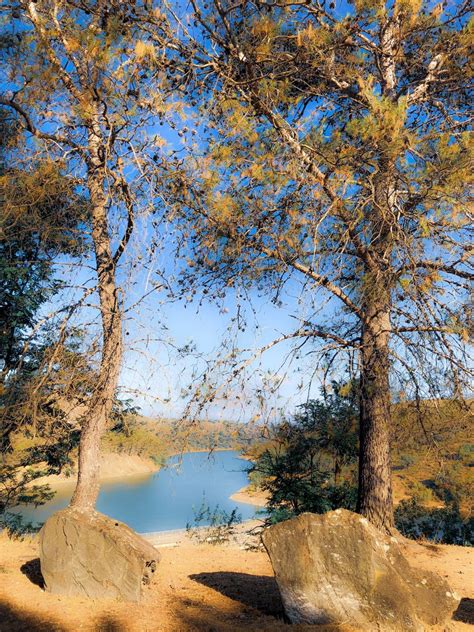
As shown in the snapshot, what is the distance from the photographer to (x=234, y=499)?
1102 inches

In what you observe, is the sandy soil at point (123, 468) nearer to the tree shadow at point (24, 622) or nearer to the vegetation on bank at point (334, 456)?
the vegetation on bank at point (334, 456)

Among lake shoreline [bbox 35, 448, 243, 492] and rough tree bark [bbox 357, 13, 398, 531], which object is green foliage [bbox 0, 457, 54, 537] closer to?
rough tree bark [bbox 357, 13, 398, 531]

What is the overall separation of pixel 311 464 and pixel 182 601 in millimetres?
5223

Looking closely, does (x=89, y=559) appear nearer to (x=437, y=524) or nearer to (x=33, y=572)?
(x=33, y=572)

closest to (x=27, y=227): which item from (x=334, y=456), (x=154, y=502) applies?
(x=334, y=456)

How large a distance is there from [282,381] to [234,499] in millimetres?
24262

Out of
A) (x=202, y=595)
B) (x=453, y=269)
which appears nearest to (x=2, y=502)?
(x=202, y=595)

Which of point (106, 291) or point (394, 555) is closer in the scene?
point (394, 555)

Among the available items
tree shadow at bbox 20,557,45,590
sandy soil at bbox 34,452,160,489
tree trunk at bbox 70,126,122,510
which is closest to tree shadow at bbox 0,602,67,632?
tree shadow at bbox 20,557,45,590

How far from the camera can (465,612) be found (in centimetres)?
422

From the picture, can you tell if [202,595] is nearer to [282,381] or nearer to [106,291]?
[282,381]

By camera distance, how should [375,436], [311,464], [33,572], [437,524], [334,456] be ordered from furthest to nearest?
1. [437,524]
2. [334,456]
3. [311,464]
4. [375,436]
5. [33,572]

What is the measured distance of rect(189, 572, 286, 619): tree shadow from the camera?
430 cm

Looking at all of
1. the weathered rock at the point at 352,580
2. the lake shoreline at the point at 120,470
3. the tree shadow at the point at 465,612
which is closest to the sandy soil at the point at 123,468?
the lake shoreline at the point at 120,470
